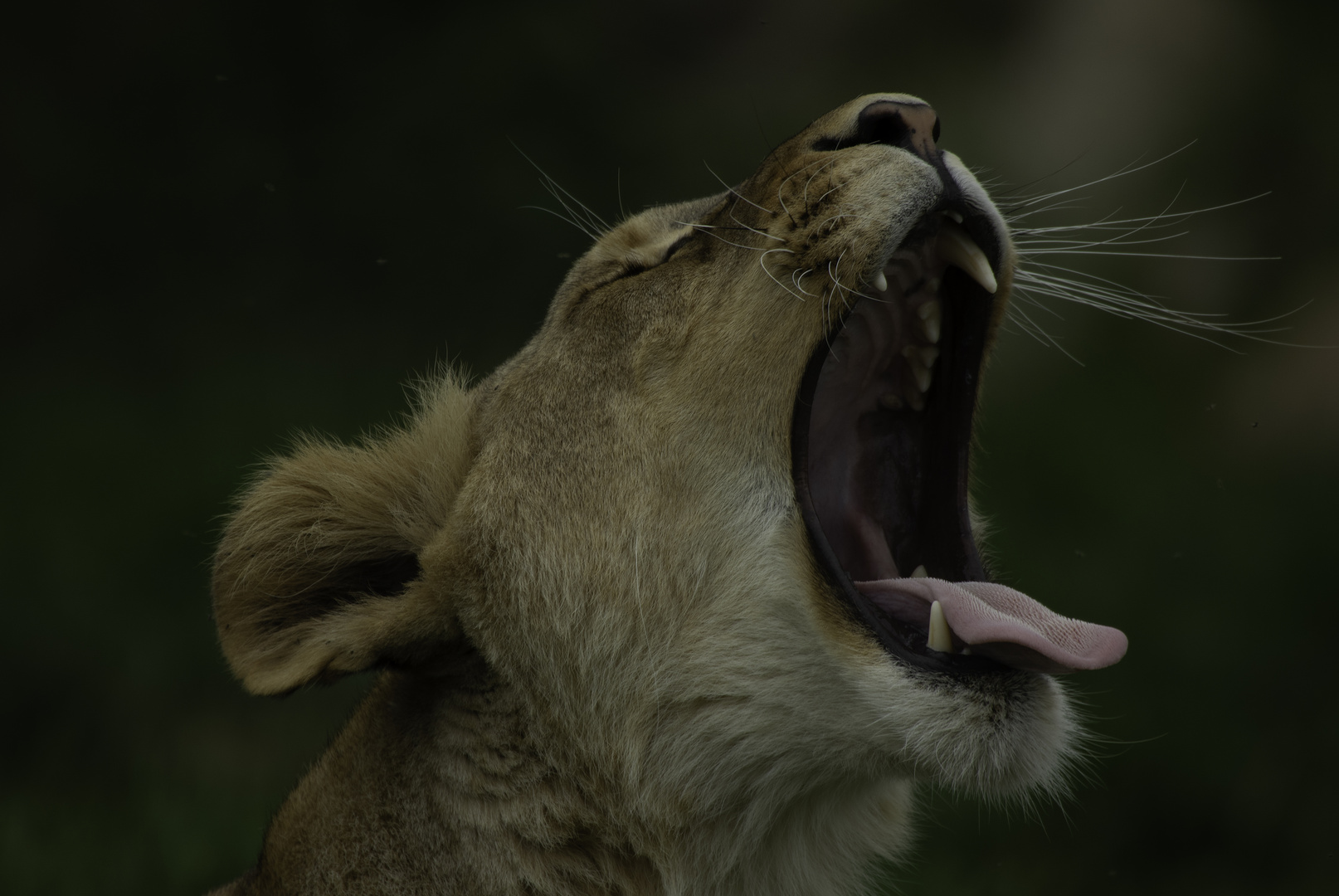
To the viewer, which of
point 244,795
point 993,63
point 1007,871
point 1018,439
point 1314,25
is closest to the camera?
point 1007,871

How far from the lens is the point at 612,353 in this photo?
2.55 m

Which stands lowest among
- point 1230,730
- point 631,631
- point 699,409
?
point 1230,730

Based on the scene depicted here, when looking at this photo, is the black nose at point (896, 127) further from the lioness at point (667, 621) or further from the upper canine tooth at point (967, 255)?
the upper canine tooth at point (967, 255)

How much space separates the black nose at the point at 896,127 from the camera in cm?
246

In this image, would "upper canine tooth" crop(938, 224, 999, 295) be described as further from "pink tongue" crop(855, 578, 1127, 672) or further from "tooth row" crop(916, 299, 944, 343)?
"pink tongue" crop(855, 578, 1127, 672)

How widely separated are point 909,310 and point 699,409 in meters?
0.64

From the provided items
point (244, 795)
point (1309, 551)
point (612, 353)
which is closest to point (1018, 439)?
point (1309, 551)

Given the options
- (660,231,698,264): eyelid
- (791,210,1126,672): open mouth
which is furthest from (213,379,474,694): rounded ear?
(791,210,1126,672): open mouth

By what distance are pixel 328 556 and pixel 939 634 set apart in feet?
3.75

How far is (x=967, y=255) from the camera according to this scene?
8.47 feet

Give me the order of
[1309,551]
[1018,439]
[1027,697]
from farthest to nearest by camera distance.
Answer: [1018,439] < [1309,551] < [1027,697]

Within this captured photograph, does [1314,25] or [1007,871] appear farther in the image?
[1314,25]

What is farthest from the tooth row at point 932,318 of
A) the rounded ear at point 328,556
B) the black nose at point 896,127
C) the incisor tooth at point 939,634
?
the rounded ear at point 328,556

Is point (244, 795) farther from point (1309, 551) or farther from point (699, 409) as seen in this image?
point (1309, 551)
